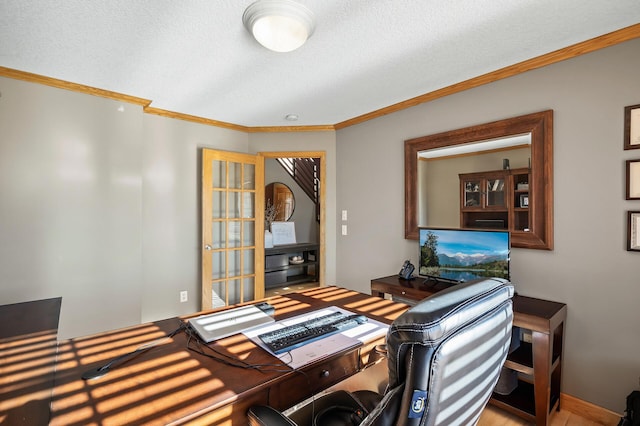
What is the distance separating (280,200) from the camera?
631 centimetres

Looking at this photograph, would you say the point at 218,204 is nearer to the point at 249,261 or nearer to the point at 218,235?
the point at 218,235

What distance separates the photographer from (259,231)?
399 centimetres

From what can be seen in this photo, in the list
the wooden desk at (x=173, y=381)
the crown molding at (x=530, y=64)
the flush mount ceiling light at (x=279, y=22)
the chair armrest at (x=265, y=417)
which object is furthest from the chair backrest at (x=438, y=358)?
the crown molding at (x=530, y=64)

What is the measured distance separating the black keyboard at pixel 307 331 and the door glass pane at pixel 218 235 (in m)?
2.55

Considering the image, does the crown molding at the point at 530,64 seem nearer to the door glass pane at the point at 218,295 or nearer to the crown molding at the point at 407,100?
the crown molding at the point at 407,100

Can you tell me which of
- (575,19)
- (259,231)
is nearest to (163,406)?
(575,19)

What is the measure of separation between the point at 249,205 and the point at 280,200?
2.34 m

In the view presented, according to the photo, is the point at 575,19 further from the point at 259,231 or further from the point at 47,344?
the point at 259,231

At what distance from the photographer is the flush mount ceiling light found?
1616 mm

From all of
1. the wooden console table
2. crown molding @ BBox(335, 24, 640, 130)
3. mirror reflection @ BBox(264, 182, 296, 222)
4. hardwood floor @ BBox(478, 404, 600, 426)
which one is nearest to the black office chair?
the wooden console table

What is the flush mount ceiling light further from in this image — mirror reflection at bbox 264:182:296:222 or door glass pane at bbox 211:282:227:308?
mirror reflection at bbox 264:182:296:222

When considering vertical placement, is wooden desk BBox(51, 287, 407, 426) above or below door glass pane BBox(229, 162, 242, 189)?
below

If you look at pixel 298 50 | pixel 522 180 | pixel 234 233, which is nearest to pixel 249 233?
pixel 234 233

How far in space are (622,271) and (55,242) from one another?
13.3 ft
